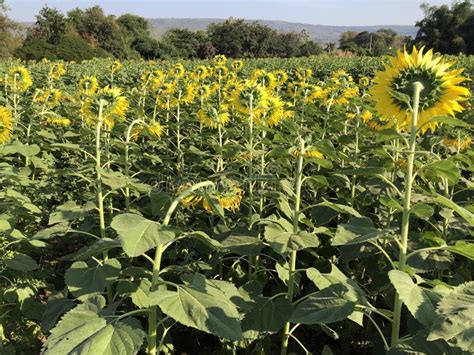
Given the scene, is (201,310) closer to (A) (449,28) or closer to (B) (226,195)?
(B) (226,195)

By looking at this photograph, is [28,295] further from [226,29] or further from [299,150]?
[226,29]

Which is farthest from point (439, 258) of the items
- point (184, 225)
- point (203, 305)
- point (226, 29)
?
point (226, 29)

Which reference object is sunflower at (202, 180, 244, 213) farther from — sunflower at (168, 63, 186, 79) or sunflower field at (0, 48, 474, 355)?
sunflower at (168, 63, 186, 79)

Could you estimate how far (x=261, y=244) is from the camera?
2270 mm

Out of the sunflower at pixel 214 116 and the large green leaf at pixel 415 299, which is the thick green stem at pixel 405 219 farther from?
the sunflower at pixel 214 116

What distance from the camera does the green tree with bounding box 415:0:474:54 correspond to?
4338cm

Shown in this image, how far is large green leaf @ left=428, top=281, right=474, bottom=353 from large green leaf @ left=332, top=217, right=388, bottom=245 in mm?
340

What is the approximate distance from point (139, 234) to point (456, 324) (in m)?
0.93

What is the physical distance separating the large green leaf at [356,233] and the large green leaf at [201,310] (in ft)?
1.46

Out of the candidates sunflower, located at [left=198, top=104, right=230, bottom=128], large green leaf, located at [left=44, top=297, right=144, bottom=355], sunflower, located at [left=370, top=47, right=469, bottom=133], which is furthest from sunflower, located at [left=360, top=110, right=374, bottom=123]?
large green leaf, located at [left=44, top=297, right=144, bottom=355]

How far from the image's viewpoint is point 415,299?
57.1 inches

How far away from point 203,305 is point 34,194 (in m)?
2.49

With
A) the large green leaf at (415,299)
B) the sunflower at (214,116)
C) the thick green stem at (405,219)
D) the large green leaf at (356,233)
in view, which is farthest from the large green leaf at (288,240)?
the sunflower at (214,116)

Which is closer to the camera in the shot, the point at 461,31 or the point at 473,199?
the point at 473,199
